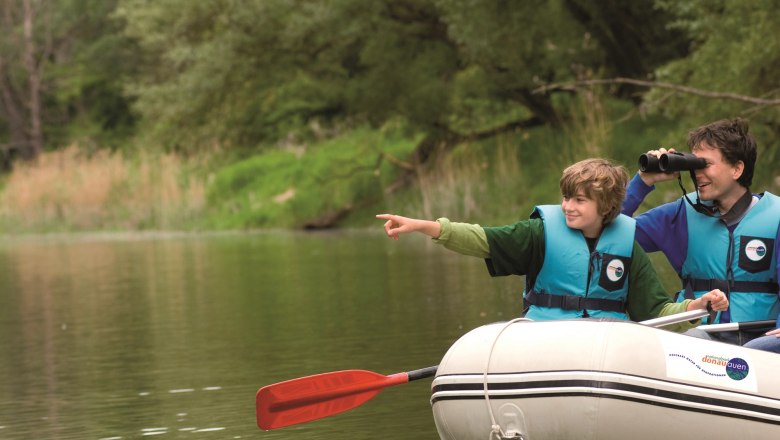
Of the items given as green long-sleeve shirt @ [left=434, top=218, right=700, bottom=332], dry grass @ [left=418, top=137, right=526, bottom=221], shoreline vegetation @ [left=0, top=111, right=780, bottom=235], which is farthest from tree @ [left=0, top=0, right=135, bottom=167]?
green long-sleeve shirt @ [left=434, top=218, right=700, bottom=332]

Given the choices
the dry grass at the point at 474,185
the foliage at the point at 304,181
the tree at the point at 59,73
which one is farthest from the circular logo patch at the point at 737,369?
the tree at the point at 59,73

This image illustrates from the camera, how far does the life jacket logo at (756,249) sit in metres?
6.08

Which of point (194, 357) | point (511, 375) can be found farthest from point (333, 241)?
point (511, 375)

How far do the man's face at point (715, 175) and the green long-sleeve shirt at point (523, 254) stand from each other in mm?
371

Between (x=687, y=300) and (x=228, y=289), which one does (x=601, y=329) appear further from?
(x=228, y=289)

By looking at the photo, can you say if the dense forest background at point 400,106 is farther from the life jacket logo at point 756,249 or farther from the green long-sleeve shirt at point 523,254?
the green long-sleeve shirt at point 523,254

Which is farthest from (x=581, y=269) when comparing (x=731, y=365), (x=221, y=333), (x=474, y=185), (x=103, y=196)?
(x=103, y=196)

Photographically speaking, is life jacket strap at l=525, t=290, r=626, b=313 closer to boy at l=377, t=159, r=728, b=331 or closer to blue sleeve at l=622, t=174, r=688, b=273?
boy at l=377, t=159, r=728, b=331

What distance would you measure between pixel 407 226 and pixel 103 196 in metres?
28.0

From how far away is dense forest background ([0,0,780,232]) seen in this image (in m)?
17.8

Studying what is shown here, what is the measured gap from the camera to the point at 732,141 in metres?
6.07

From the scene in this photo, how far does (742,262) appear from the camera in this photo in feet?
20.1

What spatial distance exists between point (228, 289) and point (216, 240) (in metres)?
11.4

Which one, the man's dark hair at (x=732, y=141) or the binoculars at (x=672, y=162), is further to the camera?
the man's dark hair at (x=732, y=141)
